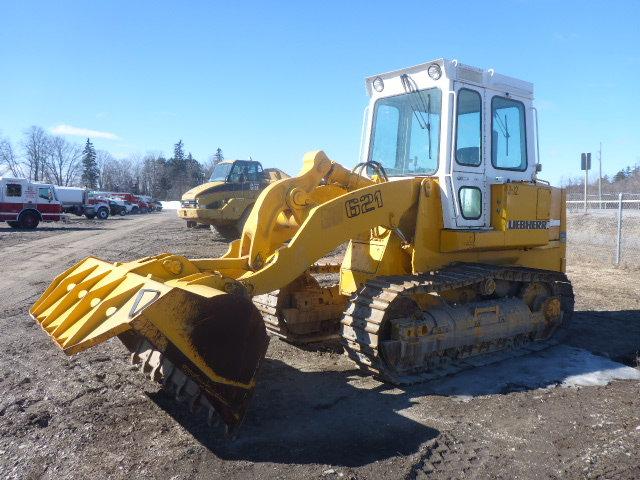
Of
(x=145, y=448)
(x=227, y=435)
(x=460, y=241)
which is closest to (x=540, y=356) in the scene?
(x=460, y=241)

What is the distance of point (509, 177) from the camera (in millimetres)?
7234

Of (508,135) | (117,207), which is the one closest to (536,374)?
(508,135)

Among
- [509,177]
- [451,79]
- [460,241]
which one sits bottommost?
[460,241]

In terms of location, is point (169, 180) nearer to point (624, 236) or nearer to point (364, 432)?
point (624, 236)

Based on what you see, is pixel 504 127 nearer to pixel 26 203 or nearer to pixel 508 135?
pixel 508 135

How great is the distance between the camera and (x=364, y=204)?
6027 mm

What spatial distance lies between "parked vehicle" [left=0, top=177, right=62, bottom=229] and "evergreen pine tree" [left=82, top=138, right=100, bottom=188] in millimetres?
72237

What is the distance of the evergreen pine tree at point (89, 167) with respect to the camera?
9881 cm

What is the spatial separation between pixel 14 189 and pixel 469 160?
2816cm

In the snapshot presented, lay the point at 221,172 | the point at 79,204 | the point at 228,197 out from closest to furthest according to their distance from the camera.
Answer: the point at 228,197, the point at 221,172, the point at 79,204

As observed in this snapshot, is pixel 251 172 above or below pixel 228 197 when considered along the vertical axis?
above

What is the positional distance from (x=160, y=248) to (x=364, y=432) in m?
15.3

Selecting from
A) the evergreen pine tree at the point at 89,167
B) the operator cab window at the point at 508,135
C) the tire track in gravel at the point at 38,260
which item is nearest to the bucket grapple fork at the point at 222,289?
the operator cab window at the point at 508,135

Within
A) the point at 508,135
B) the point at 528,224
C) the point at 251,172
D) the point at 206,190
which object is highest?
the point at 251,172
